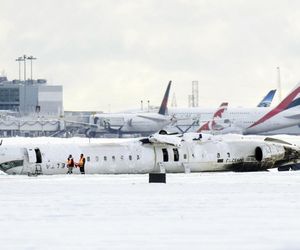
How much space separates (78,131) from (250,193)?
126m

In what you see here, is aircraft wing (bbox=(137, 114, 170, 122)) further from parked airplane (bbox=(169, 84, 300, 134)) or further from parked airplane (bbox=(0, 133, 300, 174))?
parked airplane (bbox=(0, 133, 300, 174))

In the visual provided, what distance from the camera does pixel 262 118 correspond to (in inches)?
6245

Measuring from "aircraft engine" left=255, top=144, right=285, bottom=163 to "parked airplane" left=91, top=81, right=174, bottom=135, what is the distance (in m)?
97.0

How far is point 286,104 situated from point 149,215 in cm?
12266

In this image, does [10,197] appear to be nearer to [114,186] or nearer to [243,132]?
[114,186]

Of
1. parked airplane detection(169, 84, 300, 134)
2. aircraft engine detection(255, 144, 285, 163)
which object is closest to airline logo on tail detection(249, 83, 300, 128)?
parked airplane detection(169, 84, 300, 134)

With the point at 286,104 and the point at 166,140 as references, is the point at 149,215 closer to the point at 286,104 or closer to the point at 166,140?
the point at 166,140

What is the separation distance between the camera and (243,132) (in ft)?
517

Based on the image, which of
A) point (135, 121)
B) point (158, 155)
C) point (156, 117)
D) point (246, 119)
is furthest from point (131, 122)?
point (158, 155)

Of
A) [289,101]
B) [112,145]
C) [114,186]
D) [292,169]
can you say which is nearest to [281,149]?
[292,169]

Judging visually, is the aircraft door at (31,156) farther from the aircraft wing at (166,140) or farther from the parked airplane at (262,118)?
the parked airplane at (262,118)

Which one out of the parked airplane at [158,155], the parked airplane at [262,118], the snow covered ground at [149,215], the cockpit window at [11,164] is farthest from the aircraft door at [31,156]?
the parked airplane at [262,118]

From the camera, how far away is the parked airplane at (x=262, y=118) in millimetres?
152250

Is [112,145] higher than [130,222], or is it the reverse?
[112,145]
